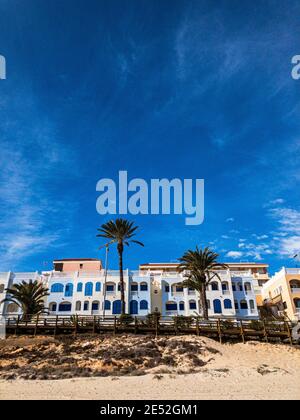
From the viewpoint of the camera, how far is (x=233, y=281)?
170ft

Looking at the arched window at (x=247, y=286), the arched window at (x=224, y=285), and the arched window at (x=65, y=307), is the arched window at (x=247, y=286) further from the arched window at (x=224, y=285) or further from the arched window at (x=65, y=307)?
the arched window at (x=65, y=307)

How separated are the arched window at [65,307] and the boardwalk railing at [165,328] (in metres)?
18.7

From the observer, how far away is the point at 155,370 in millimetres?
21234

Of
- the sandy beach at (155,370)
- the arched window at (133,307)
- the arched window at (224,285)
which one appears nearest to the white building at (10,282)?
the arched window at (133,307)

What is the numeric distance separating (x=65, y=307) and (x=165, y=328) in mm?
24353

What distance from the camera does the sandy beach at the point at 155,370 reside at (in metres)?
16.9

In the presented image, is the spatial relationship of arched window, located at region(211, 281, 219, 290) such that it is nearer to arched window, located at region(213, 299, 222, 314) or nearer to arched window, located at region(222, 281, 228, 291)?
arched window, located at region(222, 281, 228, 291)

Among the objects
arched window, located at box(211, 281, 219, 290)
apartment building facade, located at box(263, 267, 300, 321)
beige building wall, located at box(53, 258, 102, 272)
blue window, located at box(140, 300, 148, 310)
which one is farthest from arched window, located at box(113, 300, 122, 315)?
apartment building facade, located at box(263, 267, 300, 321)

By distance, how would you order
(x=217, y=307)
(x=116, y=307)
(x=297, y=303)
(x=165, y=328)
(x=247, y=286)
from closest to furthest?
(x=165, y=328), (x=297, y=303), (x=116, y=307), (x=217, y=307), (x=247, y=286)

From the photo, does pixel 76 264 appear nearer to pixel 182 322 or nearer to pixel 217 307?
pixel 217 307

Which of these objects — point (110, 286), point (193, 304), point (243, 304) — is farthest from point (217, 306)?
point (110, 286)

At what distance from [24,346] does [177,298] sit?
91.4 feet
